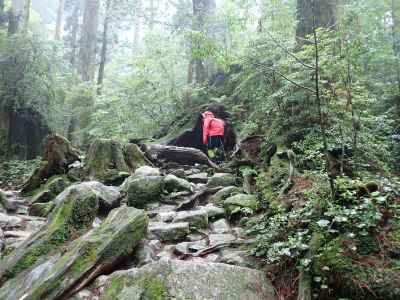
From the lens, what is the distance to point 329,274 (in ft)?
9.60

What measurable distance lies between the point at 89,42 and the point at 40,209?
55.0ft

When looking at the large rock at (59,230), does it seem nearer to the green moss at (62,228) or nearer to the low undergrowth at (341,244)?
the green moss at (62,228)

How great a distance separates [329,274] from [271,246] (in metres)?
0.80

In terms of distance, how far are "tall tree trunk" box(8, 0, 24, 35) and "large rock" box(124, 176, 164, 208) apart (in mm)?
12283

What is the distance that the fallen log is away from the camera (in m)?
9.20

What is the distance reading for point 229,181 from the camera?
696cm

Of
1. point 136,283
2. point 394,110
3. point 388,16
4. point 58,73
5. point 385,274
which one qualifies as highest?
point 388,16

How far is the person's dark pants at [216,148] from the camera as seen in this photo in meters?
9.88

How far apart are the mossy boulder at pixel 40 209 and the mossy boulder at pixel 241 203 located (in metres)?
3.44

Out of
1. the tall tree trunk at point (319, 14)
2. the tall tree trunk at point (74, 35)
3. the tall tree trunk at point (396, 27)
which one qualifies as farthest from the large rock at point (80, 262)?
the tall tree trunk at point (74, 35)

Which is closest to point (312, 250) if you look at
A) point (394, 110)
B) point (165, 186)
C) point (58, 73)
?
point (165, 186)

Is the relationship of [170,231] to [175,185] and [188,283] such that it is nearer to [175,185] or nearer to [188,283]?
[188,283]

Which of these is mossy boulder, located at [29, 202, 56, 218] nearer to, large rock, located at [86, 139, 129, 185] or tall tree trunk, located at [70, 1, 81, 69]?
large rock, located at [86, 139, 129, 185]

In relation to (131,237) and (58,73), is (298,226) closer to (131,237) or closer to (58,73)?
(131,237)
